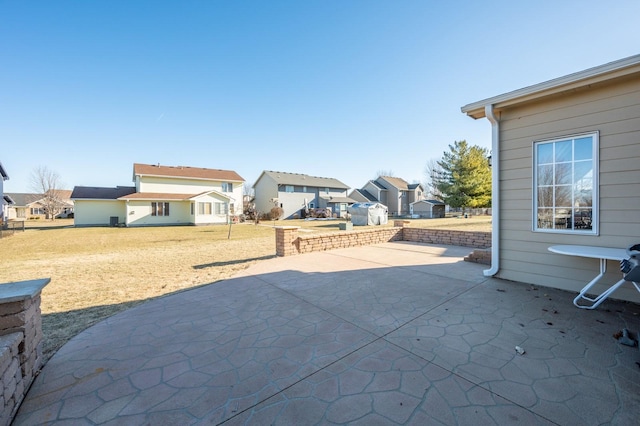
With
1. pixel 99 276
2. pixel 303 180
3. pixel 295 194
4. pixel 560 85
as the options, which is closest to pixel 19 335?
pixel 99 276

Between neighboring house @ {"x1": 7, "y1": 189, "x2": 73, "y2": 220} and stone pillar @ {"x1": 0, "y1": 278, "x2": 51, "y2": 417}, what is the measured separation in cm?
5459

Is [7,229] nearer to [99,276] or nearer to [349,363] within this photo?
[99,276]

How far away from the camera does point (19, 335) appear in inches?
79.2

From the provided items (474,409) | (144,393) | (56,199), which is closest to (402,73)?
(474,409)

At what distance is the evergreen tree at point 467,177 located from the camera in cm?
2945

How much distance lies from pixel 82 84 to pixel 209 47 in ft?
21.0

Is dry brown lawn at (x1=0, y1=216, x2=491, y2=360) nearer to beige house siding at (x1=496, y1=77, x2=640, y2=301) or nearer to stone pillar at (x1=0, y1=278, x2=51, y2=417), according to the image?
stone pillar at (x1=0, y1=278, x2=51, y2=417)

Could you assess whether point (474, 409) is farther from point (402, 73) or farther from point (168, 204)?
point (168, 204)

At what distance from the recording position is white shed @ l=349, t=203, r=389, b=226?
80.3 ft

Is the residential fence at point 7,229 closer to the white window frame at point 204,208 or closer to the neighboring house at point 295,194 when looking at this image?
the white window frame at point 204,208

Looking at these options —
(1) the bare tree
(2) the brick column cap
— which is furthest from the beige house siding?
(1) the bare tree

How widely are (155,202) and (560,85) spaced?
29.2 meters

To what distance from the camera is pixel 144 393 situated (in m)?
2.10

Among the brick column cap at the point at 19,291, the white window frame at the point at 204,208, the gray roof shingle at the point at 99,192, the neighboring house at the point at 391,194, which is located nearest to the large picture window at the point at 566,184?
the brick column cap at the point at 19,291
